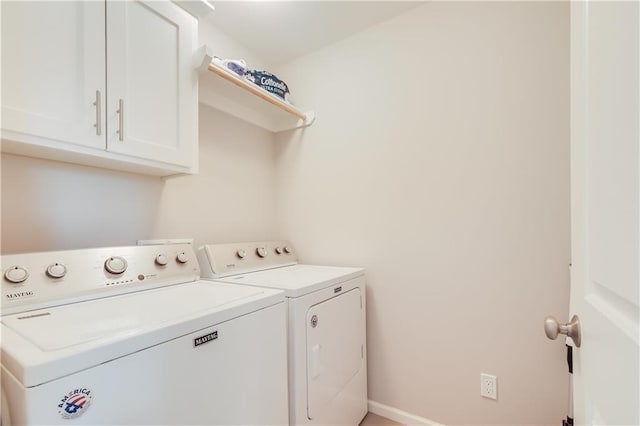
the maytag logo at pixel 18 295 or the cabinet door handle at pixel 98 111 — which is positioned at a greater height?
the cabinet door handle at pixel 98 111

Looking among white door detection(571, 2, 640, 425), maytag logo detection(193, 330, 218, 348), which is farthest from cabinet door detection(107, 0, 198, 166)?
white door detection(571, 2, 640, 425)

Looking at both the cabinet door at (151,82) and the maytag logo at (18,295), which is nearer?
the maytag logo at (18,295)

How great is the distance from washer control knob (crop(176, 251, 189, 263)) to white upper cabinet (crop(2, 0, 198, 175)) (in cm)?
41

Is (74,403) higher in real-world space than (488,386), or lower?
higher

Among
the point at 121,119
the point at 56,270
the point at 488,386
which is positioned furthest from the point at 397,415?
the point at 121,119

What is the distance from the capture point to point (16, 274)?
3.22 feet

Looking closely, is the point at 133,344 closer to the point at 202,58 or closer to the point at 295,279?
the point at 295,279

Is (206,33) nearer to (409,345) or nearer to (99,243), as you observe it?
(99,243)

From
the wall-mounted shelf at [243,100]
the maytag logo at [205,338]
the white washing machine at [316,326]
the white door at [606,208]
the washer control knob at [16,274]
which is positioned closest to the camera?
the white door at [606,208]

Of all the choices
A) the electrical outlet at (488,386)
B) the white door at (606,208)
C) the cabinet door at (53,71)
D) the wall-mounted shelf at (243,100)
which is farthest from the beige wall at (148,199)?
the white door at (606,208)

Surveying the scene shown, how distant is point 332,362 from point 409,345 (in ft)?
1.94

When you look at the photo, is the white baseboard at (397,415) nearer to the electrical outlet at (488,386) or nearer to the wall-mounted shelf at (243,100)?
the electrical outlet at (488,386)

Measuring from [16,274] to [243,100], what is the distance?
1482mm

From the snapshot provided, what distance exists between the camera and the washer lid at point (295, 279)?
4.36 ft
